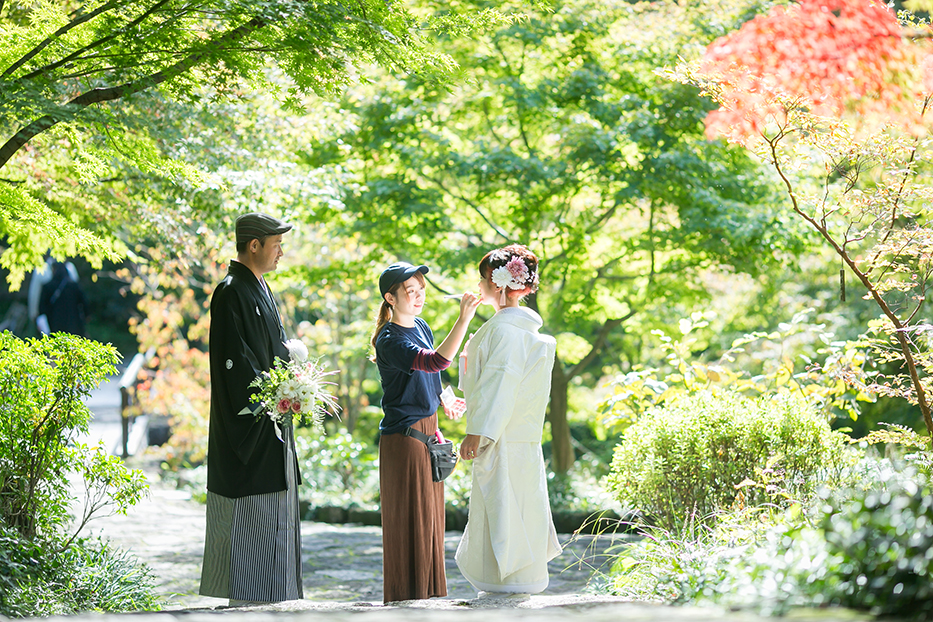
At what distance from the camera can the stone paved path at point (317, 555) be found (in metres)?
5.08

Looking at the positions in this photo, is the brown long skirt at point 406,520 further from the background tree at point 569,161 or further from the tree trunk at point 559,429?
the tree trunk at point 559,429

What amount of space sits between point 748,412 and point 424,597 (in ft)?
6.97

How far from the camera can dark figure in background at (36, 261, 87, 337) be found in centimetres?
958

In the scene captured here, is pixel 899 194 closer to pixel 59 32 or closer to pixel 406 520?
pixel 406 520

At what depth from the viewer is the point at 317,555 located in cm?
627

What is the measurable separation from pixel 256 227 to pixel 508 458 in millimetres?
1638

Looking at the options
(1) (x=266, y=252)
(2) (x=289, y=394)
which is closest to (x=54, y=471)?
(2) (x=289, y=394)

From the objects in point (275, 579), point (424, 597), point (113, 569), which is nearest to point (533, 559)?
point (424, 597)

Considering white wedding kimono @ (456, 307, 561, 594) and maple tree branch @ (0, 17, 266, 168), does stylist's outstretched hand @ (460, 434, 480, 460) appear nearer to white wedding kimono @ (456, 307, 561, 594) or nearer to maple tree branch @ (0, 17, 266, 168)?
white wedding kimono @ (456, 307, 561, 594)

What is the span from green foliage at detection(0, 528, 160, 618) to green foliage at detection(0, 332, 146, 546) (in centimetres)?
15

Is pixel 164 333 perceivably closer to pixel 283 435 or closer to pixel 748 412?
pixel 283 435

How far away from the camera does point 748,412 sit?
4688mm

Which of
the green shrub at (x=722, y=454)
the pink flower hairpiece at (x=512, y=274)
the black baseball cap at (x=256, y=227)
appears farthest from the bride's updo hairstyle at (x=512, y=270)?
the green shrub at (x=722, y=454)

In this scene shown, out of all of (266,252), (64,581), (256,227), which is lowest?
(64,581)
